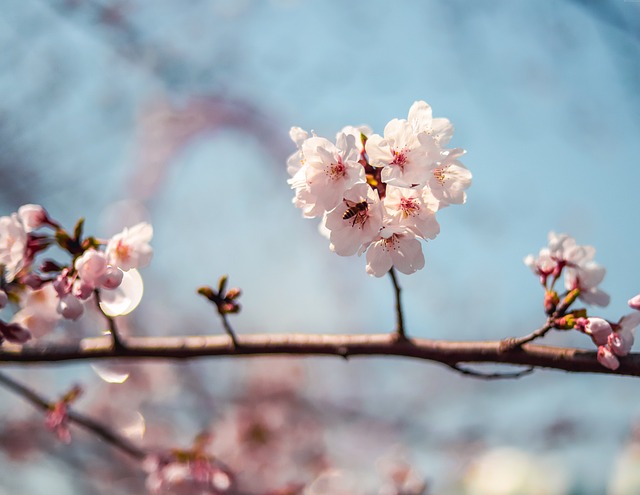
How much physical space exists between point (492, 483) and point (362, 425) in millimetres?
2517

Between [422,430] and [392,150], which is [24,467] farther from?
[392,150]

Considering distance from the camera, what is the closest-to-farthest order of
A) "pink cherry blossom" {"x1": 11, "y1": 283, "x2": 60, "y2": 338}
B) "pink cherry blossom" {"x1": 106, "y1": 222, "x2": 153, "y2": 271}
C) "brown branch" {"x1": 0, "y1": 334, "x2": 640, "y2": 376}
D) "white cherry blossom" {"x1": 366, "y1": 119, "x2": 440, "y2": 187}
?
"white cherry blossom" {"x1": 366, "y1": 119, "x2": 440, "y2": 187}
"brown branch" {"x1": 0, "y1": 334, "x2": 640, "y2": 376}
"pink cherry blossom" {"x1": 106, "y1": 222, "x2": 153, "y2": 271}
"pink cherry blossom" {"x1": 11, "y1": 283, "x2": 60, "y2": 338}

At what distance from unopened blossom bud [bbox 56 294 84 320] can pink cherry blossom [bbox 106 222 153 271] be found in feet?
0.51

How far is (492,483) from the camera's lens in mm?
8094

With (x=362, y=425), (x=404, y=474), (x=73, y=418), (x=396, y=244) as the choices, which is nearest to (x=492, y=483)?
(x=362, y=425)

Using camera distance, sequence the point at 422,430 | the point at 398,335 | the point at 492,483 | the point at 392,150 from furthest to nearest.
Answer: the point at 492,483, the point at 422,430, the point at 398,335, the point at 392,150

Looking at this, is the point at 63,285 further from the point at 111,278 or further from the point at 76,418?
the point at 76,418

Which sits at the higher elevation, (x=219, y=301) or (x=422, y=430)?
(x=219, y=301)

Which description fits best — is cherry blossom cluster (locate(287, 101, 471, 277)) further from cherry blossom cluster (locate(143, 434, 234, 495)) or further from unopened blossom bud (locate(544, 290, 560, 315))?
cherry blossom cluster (locate(143, 434, 234, 495))

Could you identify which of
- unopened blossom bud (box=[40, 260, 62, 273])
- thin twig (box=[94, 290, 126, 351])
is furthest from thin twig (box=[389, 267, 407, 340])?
unopened blossom bud (box=[40, 260, 62, 273])

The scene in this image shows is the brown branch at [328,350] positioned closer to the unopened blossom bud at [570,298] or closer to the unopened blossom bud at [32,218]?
the unopened blossom bud at [570,298]

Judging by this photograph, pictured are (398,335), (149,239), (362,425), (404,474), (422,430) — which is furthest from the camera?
(362,425)

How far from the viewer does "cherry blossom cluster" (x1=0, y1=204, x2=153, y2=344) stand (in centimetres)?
155

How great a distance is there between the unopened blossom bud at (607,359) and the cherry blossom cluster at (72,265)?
1.31 meters
